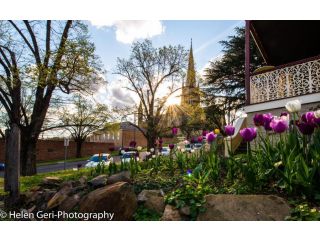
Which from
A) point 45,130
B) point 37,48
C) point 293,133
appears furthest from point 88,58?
point 293,133

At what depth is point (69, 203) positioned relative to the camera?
320 centimetres

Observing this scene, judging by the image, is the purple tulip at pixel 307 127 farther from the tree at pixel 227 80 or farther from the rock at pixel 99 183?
the tree at pixel 227 80

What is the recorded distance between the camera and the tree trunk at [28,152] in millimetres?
6363

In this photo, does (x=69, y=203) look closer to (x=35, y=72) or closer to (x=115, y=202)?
(x=115, y=202)

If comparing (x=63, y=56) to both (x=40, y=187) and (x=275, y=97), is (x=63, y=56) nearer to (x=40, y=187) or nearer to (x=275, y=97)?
(x=40, y=187)

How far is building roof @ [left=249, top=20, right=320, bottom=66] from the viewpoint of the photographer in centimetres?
742

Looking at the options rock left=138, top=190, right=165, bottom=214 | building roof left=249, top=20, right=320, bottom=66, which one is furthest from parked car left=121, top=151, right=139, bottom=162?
building roof left=249, top=20, right=320, bottom=66

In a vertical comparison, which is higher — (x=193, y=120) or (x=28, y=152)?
(x=193, y=120)

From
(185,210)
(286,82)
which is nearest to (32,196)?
(185,210)

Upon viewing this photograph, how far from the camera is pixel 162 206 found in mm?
2797

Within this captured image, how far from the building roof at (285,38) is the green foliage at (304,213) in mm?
5762

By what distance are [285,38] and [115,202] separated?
7.76 m

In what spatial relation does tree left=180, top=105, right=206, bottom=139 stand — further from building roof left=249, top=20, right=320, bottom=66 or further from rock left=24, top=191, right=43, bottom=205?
rock left=24, top=191, right=43, bottom=205

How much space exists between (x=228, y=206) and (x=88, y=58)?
4915mm
